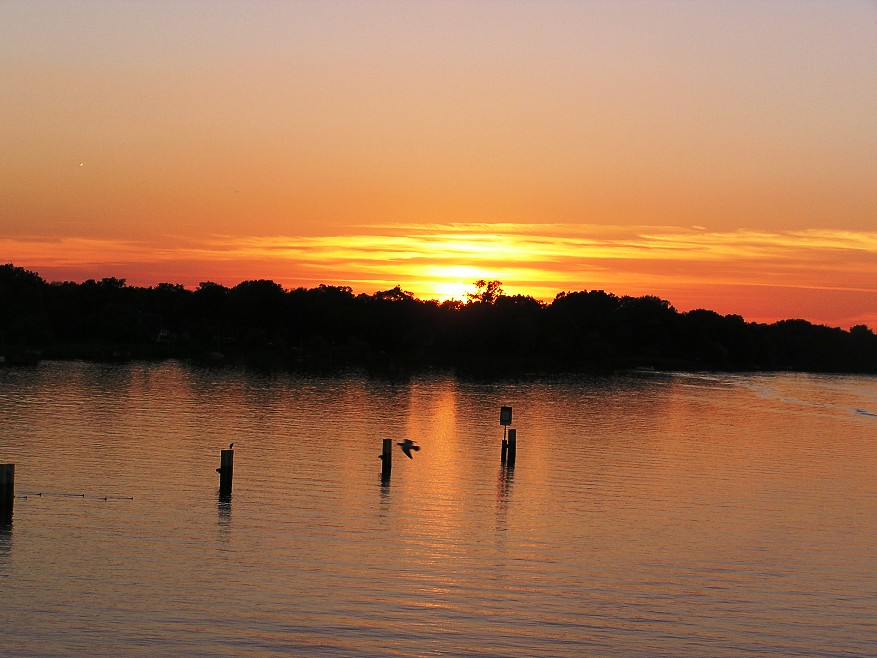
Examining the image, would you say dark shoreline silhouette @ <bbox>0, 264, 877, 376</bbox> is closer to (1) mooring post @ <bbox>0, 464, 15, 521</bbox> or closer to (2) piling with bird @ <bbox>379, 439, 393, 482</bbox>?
(2) piling with bird @ <bbox>379, 439, 393, 482</bbox>

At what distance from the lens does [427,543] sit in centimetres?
2530

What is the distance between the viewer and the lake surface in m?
Result: 18.1

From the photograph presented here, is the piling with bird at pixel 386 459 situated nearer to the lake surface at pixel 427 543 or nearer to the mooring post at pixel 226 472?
the lake surface at pixel 427 543

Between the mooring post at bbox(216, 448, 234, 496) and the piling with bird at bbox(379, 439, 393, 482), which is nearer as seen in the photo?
the mooring post at bbox(216, 448, 234, 496)

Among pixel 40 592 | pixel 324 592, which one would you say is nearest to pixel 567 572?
pixel 324 592

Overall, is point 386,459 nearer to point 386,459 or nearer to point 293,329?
point 386,459

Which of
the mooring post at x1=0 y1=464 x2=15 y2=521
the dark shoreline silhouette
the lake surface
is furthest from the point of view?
the dark shoreline silhouette

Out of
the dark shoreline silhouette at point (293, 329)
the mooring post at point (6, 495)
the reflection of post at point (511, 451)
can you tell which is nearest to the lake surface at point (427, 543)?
the mooring post at point (6, 495)

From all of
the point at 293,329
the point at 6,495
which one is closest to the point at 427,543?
the point at 6,495

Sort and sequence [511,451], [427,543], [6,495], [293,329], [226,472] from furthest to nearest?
1. [293,329]
2. [511,451]
3. [226,472]
4. [6,495]
5. [427,543]

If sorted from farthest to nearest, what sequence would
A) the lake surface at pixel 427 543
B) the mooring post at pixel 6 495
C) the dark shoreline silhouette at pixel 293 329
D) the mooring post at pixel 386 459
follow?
the dark shoreline silhouette at pixel 293 329
the mooring post at pixel 386 459
the mooring post at pixel 6 495
the lake surface at pixel 427 543

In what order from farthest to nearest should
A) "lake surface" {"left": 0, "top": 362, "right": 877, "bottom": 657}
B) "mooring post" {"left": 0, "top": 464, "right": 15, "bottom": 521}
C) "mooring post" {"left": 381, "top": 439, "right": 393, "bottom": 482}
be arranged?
"mooring post" {"left": 381, "top": 439, "right": 393, "bottom": 482}
"mooring post" {"left": 0, "top": 464, "right": 15, "bottom": 521}
"lake surface" {"left": 0, "top": 362, "right": 877, "bottom": 657}

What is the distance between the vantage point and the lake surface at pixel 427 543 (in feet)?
59.3

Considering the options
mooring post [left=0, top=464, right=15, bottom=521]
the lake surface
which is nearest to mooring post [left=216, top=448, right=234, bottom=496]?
the lake surface
